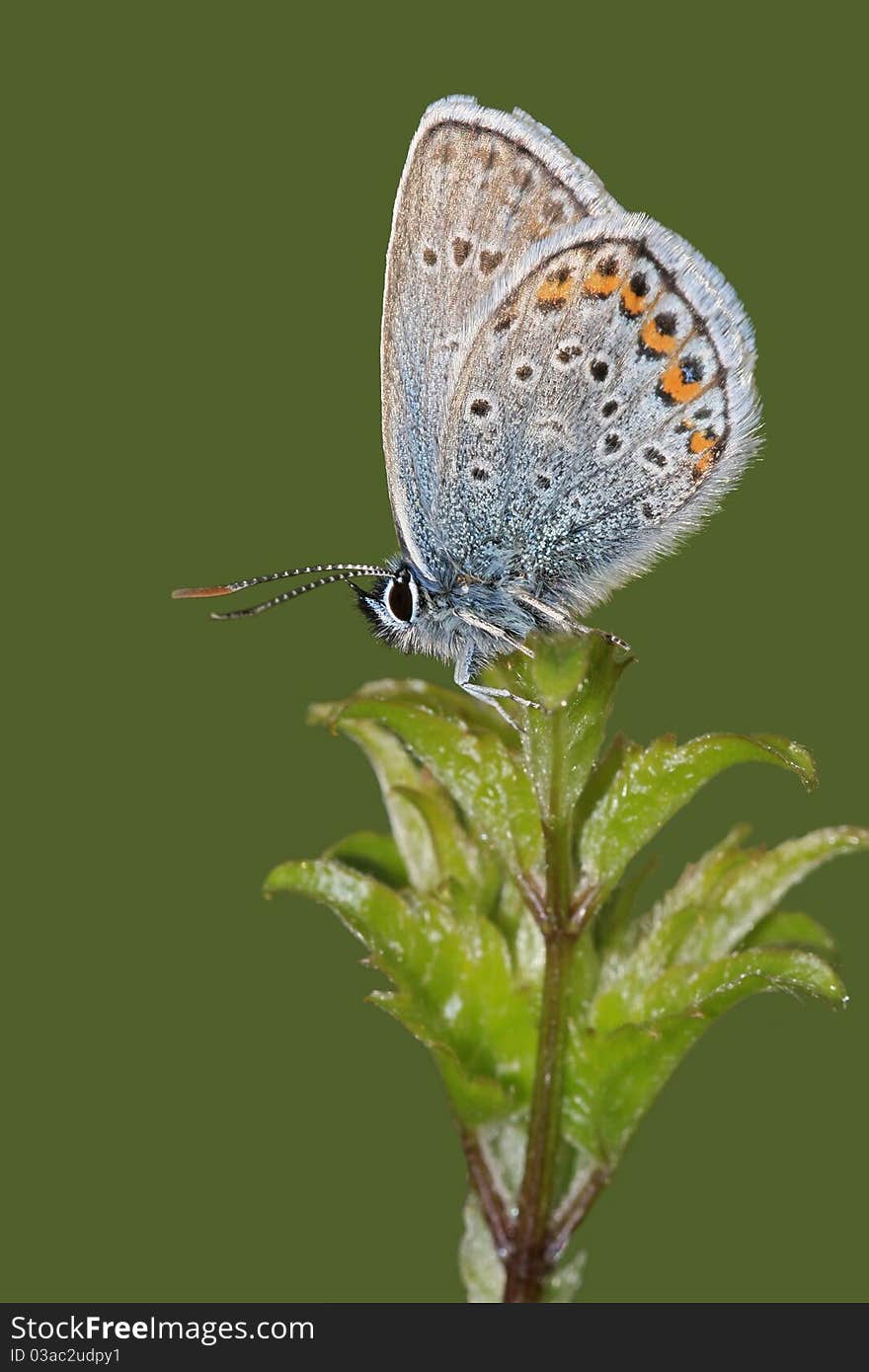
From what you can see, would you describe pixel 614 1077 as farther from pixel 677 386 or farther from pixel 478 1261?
pixel 677 386

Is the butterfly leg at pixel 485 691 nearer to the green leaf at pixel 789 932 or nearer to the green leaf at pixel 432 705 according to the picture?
the green leaf at pixel 432 705

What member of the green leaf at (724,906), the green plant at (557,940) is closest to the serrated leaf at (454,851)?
the green plant at (557,940)

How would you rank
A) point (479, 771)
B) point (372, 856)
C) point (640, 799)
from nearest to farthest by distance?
point (640, 799) → point (479, 771) → point (372, 856)

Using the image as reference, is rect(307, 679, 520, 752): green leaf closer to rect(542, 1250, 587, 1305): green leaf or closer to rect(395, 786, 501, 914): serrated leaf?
rect(395, 786, 501, 914): serrated leaf

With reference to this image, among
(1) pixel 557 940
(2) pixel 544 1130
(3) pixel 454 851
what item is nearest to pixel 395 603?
(3) pixel 454 851

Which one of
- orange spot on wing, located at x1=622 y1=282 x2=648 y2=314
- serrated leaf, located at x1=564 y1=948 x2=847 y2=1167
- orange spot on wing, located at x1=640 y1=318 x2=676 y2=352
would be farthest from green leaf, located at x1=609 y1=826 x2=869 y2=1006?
orange spot on wing, located at x1=622 y1=282 x2=648 y2=314
